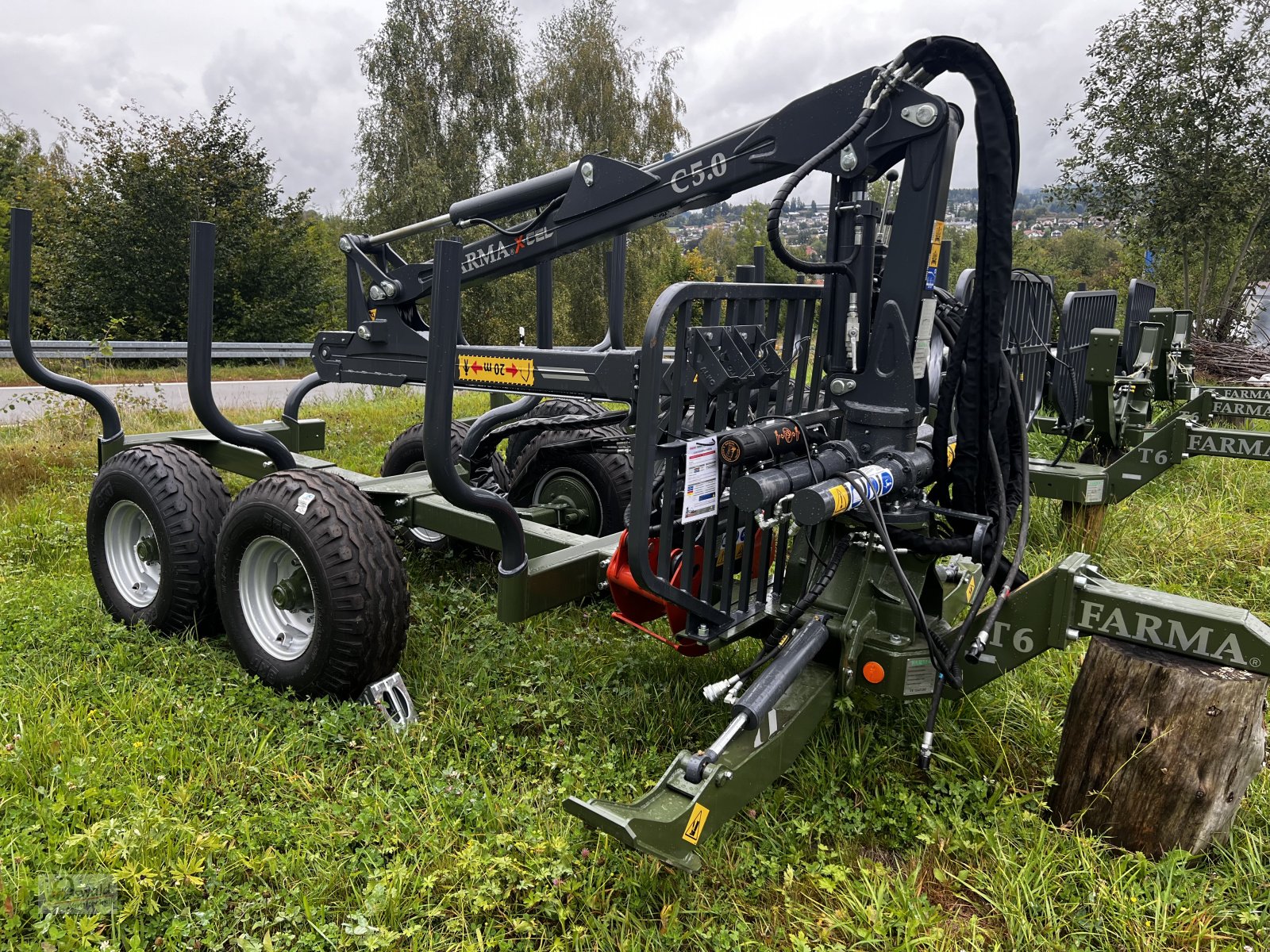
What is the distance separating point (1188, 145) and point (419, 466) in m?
14.5

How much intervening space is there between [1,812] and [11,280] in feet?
9.44

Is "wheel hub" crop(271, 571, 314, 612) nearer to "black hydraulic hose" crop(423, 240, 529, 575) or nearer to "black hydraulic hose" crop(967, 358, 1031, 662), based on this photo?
"black hydraulic hose" crop(423, 240, 529, 575)

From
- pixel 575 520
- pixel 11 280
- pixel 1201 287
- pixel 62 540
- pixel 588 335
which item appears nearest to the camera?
pixel 11 280

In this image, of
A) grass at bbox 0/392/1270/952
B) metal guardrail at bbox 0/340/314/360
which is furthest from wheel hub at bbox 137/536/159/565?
metal guardrail at bbox 0/340/314/360

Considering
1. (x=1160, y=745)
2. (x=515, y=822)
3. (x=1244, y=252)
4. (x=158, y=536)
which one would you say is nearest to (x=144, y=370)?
(x=158, y=536)

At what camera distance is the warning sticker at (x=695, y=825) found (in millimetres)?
2316

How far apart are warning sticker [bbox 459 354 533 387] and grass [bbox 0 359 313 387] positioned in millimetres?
10039

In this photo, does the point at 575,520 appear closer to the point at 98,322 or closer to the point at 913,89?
the point at 913,89

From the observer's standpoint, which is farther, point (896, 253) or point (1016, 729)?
point (1016, 729)

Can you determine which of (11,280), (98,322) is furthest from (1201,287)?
(98,322)

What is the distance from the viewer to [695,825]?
233 centimetres

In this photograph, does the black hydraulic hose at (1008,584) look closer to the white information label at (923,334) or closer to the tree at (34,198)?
the white information label at (923,334)

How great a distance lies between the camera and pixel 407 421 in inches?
421

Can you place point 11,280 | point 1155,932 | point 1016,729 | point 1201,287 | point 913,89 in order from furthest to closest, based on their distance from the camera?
point 1201,287 → point 11,280 → point 1016,729 → point 913,89 → point 1155,932
